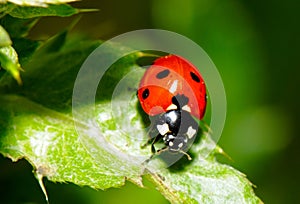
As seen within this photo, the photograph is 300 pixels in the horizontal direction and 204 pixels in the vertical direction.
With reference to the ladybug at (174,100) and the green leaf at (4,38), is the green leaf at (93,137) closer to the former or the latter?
the ladybug at (174,100)

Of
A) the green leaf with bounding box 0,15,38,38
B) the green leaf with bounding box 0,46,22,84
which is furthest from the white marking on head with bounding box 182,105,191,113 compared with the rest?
the green leaf with bounding box 0,46,22,84

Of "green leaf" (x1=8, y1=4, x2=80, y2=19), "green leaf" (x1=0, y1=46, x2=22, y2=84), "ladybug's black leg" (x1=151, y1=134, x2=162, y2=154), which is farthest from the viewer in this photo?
"ladybug's black leg" (x1=151, y1=134, x2=162, y2=154)

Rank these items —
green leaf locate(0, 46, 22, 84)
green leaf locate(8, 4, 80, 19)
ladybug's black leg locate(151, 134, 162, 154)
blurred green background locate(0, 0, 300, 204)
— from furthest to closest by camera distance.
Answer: blurred green background locate(0, 0, 300, 204) → ladybug's black leg locate(151, 134, 162, 154) → green leaf locate(8, 4, 80, 19) → green leaf locate(0, 46, 22, 84)

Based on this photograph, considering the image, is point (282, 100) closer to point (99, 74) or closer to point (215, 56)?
point (215, 56)

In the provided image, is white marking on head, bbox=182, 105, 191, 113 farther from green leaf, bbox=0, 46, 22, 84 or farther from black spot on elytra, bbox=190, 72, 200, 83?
green leaf, bbox=0, 46, 22, 84

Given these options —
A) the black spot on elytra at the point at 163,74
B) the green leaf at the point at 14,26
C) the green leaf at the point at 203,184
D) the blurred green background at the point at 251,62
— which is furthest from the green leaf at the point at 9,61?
the blurred green background at the point at 251,62

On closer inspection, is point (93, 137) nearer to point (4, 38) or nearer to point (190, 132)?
point (190, 132)
